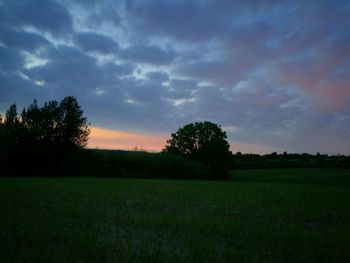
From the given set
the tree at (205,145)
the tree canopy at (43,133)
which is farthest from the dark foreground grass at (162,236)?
the tree at (205,145)

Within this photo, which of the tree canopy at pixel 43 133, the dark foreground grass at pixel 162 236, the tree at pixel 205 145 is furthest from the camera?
the tree at pixel 205 145

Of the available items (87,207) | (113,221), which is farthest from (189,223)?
(87,207)

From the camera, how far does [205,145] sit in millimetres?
83812

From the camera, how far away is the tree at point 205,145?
80.2m

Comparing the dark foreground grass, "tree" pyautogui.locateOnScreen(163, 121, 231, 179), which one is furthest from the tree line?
the dark foreground grass

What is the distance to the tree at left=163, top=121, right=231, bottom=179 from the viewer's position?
80.2 meters

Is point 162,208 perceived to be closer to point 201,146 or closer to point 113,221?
point 113,221

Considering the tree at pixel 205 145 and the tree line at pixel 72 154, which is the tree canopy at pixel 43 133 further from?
the tree at pixel 205 145

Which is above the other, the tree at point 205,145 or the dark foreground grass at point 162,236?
the tree at point 205,145

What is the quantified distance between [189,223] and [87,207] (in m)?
6.45

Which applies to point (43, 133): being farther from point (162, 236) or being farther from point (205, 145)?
point (162, 236)

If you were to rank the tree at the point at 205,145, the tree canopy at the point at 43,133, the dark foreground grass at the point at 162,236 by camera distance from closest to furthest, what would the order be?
1. the dark foreground grass at the point at 162,236
2. the tree canopy at the point at 43,133
3. the tree at the point at 205,145

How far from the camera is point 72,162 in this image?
6494 centimetres

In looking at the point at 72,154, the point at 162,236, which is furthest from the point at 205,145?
the point at 162,236
